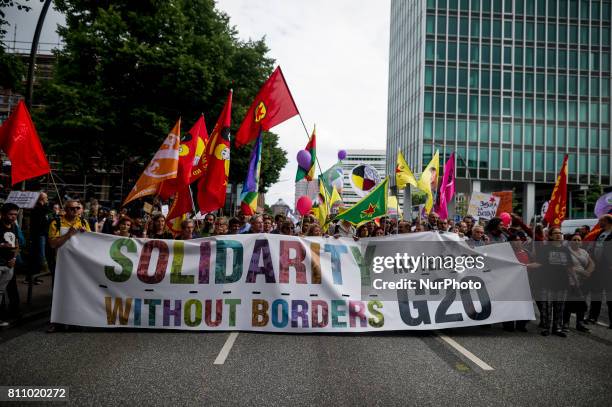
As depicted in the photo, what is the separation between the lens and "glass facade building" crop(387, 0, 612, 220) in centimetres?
5491

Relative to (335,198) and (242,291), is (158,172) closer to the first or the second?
(242,291)

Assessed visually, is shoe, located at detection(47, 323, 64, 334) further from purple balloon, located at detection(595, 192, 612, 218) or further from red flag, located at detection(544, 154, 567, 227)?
purple balloon, located at detection(595, 192, 612, 218)

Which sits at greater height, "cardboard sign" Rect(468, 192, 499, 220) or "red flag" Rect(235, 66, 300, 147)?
"red flag" Rect(235, 66, 300, 147)

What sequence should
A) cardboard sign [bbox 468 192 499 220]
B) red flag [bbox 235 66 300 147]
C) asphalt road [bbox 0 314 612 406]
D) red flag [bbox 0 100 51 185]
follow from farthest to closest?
cardboard sign [bbox 468 192 499 220], red flag [bbox 235 66 300 147], red flag [bbox 0 100 51 185], asphalt road [bbox 0 314 612 406]

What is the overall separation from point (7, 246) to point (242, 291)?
10.8ft

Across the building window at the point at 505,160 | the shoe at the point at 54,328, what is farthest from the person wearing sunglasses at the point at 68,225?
the building window at the point at 505,160

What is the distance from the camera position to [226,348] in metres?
6.09

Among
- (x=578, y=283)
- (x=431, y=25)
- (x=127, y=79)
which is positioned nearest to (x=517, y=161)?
(x=431, y=25)

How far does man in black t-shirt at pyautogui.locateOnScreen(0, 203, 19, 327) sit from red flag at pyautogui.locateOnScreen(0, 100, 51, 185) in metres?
0.81

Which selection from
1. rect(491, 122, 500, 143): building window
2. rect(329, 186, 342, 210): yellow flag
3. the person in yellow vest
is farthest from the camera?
rect(491, 122, 500, 143): building window

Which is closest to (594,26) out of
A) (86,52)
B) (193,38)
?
(193,38)

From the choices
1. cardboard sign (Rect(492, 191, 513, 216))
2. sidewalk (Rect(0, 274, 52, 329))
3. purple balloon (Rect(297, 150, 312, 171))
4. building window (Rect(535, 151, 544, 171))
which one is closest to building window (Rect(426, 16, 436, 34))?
building window (Rect(535, 151, 544, 171))

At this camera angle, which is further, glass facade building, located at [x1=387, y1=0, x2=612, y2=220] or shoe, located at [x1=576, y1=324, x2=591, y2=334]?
glass facade building, located at [x1=387, y1=0, x2=612, y2=220]

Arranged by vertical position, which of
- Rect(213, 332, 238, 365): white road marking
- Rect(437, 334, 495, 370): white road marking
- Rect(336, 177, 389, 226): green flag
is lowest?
Rect(437, 334, 495, 370): white road marking
